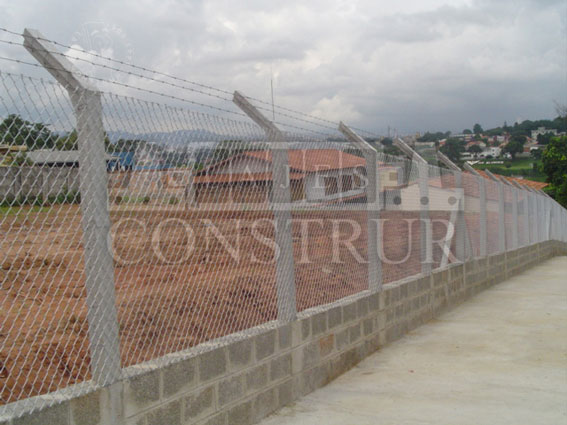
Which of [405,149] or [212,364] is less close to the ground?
[405,149]

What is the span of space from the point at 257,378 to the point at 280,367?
377mm

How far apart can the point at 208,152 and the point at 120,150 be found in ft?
3.03

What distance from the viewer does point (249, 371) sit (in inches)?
203

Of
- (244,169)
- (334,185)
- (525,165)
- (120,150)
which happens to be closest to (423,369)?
(334,185)

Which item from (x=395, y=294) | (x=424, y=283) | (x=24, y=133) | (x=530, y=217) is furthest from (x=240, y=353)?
(x=530, y=217)

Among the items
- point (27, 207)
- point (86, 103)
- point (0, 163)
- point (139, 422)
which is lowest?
point (139, 422)

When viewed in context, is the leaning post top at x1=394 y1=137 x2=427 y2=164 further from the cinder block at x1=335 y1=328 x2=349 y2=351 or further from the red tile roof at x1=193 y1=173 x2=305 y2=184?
the red tile roof at x1=193 y1=173 x2=305 y2=184

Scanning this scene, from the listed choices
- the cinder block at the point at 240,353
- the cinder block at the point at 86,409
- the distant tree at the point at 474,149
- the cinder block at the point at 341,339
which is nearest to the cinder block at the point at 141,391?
the cinder block at the point at 86,409

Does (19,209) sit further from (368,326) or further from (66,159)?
(368,326)

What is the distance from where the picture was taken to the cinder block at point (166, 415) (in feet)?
13.3

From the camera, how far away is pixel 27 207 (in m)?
3.32

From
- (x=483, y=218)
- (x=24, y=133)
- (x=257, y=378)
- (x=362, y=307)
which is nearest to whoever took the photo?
(x=24, y=133)

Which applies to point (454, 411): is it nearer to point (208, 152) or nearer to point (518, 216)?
point (208, 152)

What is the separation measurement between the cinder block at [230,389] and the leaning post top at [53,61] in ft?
7.55
